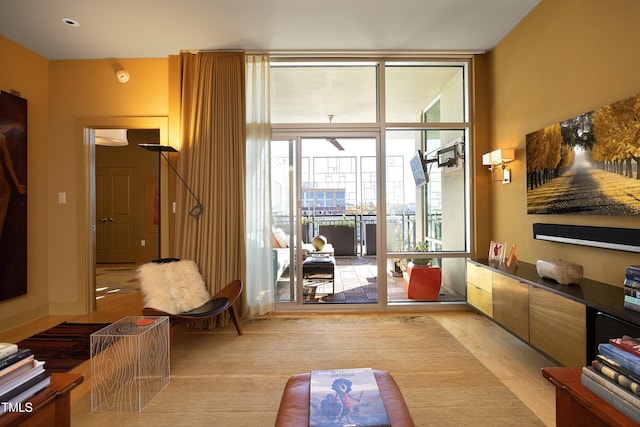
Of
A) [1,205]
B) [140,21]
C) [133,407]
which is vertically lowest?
[133,407]

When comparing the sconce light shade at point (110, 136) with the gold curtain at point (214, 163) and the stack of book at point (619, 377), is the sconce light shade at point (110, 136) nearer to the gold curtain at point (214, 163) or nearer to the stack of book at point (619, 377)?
the gold curtain at point (214, 163)

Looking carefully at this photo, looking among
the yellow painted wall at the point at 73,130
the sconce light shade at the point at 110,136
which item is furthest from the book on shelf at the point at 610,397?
the sconce light shade at the point at 110,136

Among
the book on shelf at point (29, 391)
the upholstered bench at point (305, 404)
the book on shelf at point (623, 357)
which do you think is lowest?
the upholstered bench at point (305, 404)

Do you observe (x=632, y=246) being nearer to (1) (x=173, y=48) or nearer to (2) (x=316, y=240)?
(2) (x=316, y=240)

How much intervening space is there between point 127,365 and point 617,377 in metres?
2.49

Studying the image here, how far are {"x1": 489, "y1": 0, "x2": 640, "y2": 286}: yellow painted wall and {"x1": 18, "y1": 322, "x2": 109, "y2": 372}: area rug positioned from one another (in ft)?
13.5

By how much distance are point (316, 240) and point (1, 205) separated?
3.40 m

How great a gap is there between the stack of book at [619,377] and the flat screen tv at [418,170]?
2.93 meters

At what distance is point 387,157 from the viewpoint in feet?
12.5

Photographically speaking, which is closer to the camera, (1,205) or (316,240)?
(1,205)

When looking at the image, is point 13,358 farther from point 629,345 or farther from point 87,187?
point 87,187

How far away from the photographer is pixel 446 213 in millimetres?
3895

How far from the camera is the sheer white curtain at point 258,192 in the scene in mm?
3525

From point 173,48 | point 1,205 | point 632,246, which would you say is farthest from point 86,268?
point 632,246
